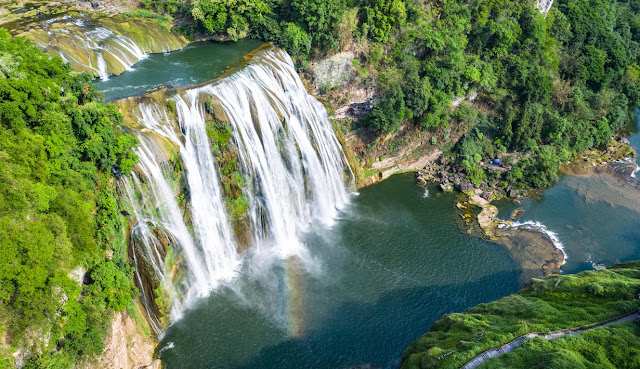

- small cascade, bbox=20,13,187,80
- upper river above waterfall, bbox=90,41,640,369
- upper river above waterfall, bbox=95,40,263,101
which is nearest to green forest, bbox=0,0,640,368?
upper river above waterfall, bbox=95,40,263,101

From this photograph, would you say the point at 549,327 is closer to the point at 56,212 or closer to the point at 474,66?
the point at 56,212

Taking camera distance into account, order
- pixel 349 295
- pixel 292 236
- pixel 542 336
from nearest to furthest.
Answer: pixel 542 336, pixel 349 295, pixel 292 236

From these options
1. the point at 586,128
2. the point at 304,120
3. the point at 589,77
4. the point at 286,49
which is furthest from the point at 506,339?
the point at 589,77

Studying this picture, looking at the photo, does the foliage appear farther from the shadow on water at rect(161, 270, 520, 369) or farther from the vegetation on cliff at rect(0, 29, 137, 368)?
the shadow on water at rect(161, 270, 520, 369)

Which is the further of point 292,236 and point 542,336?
point 292,236

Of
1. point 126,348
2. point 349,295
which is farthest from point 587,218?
point 126,348

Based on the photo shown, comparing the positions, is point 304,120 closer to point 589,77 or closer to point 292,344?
point 292,344
